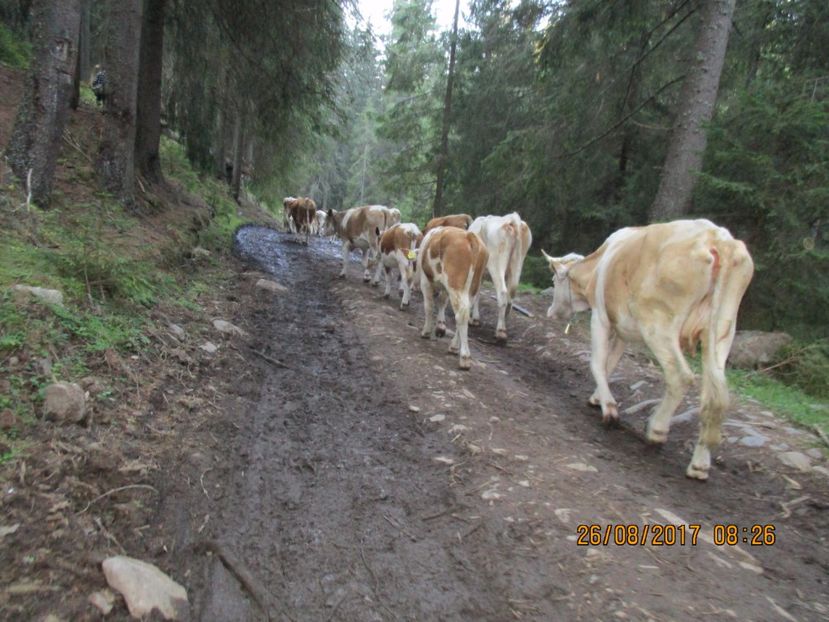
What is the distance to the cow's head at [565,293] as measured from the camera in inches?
259

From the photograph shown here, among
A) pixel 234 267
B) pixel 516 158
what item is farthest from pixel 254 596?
pixel 516 158

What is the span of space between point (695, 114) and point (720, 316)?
6368mm

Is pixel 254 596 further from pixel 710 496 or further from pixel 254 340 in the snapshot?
pixel 254 340

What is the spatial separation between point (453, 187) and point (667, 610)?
1901cm

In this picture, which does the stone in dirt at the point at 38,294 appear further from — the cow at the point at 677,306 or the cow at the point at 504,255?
the cow at the point at 504,255

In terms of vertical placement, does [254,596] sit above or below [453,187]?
below

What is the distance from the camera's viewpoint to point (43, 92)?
18.7 feet

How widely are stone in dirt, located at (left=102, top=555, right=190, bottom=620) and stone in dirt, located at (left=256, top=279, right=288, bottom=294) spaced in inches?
276

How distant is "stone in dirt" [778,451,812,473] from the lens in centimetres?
410

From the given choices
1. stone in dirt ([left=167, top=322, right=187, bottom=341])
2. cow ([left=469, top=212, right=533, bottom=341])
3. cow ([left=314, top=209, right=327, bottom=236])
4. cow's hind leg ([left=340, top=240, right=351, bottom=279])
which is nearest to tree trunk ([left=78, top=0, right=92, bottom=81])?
cow's hind leg ([left=340, top=240, right=351, bottom=279])

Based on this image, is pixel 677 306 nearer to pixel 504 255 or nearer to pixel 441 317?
pixel 441 317

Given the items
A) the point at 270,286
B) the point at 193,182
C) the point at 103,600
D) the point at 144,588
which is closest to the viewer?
the point at 103,600

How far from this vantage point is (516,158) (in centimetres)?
1230

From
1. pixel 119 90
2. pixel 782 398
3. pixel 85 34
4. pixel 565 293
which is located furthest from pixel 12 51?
pixel 782 398
